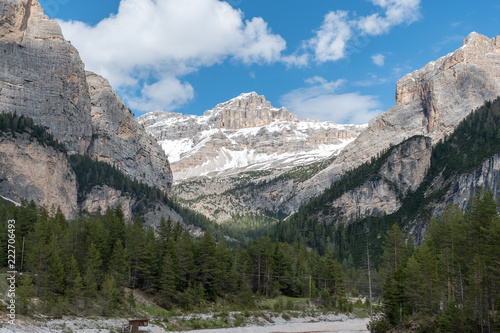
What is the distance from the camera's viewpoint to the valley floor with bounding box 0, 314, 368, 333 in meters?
47.6

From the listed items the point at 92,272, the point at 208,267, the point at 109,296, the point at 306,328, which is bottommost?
the point at 306,328

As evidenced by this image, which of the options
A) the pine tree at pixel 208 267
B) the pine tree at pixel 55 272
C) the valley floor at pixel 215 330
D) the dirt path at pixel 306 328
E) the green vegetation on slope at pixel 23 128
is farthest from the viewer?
the green vegetation on slope at pixel 23 128

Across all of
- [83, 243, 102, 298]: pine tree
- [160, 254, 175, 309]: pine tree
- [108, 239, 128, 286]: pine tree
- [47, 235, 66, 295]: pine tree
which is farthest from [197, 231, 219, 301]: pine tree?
[47, 235, 66, 295]: pine tree

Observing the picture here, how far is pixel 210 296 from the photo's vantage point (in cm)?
8769

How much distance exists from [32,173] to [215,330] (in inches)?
5470

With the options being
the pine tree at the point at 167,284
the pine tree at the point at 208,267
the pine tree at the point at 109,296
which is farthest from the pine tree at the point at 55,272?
the pine tree at the point at 208,267

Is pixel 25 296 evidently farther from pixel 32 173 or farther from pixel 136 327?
pixel 32 173

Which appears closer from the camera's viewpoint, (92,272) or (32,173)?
(92,272)

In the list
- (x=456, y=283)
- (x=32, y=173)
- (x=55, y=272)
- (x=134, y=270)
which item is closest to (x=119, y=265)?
(x=134, y=270)

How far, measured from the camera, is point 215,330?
6938 cm

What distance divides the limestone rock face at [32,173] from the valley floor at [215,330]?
12172cm

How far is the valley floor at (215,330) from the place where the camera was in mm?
47612

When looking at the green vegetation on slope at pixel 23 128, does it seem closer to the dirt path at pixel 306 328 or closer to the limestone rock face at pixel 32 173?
the limestone rock face at pixel 32 173

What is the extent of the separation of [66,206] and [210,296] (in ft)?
410
